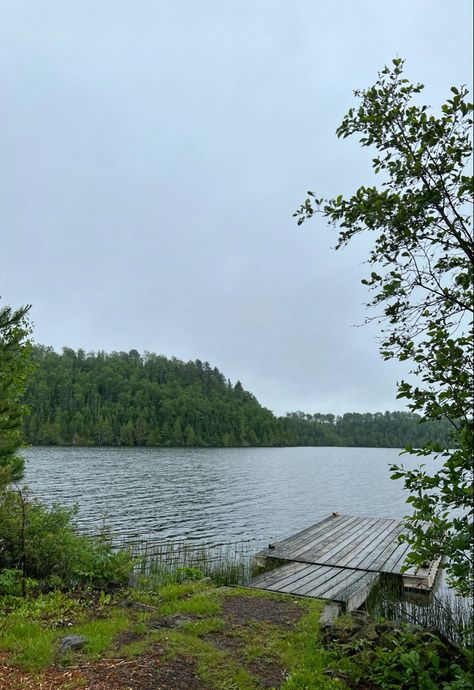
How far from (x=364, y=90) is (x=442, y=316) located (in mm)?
1671

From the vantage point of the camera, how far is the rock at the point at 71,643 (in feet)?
15.8

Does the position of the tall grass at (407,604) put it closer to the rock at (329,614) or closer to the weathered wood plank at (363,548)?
the weathered wood plank at (363,548)

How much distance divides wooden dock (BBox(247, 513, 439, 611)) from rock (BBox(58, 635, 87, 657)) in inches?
156

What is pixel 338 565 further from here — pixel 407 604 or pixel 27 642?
pixel 27 642

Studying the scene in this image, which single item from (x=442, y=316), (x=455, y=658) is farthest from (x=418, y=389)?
(x=455, y=658)

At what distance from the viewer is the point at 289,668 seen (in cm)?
475

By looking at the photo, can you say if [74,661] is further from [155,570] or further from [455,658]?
[155,570]

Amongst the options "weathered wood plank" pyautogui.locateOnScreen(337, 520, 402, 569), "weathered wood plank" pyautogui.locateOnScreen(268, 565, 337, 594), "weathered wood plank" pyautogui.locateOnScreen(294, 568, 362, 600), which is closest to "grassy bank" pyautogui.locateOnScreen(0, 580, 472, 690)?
"weathered wood plank" pyautogui.locateOnScreen(294, 568, 362, 600)

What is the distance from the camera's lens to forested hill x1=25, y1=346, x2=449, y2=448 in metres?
93.4

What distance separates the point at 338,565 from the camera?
9.84 meters

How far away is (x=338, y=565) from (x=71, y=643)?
21.5 feet

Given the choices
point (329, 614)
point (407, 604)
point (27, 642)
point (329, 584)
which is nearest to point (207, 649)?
point (27, 642)

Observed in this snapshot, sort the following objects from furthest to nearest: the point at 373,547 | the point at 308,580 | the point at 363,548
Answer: the point at 373,547
the point at 363,548
the point at 308,580

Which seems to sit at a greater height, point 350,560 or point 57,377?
point 57,377
